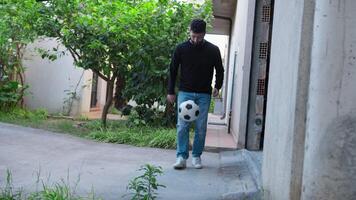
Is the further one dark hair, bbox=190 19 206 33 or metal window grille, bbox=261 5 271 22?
metal window grille, bbox=261 5 271 22

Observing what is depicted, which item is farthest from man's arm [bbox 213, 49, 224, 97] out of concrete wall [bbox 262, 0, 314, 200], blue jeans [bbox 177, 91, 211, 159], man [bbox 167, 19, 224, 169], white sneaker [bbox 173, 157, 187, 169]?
concrete wall [bbox 262, 0, 314, 200]

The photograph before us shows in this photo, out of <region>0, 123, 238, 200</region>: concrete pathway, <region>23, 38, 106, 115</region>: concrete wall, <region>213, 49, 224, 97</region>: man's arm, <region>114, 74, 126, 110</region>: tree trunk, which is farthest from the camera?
<region>23, 38, 106, 115</region>: concrete wall

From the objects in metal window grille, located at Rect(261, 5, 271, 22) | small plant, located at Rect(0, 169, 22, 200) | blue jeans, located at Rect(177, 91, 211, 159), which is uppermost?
metal window grille, located at Rect(261, 5, 271, 22)

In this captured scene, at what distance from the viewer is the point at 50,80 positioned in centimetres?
1241

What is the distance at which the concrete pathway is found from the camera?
437cm

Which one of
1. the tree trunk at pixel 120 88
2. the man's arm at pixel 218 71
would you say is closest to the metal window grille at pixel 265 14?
the man's arm at pixel 218 71

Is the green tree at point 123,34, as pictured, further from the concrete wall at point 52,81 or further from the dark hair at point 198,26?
the concrete wall at point 52,81

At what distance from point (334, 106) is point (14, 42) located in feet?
30.8

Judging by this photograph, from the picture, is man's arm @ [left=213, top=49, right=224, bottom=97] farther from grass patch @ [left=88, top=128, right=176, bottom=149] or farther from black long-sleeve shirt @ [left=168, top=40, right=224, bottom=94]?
grass patch @ [left=88, top=128, right=176, bottom=149]

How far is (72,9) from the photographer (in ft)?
28.3

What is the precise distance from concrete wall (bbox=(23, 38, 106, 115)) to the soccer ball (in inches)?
281

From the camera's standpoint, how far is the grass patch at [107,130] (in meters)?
7.23

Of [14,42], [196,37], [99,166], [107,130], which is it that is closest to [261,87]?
[196,37]

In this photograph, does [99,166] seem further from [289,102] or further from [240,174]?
[289,102]
